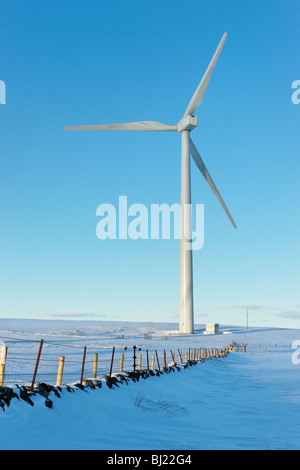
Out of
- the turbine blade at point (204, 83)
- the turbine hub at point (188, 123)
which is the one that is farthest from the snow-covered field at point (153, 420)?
the turbine hub at point (188, 123)

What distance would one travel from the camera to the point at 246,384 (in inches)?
1251

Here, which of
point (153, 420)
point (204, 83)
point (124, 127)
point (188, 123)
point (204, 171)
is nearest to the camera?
point (153, 420)

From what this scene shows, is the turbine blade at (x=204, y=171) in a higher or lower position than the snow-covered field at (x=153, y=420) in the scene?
higher

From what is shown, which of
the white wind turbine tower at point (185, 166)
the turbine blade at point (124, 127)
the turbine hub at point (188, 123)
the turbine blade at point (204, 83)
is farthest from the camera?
the turbine hub at point (188, 123)

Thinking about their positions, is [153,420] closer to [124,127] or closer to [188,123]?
[124,127]

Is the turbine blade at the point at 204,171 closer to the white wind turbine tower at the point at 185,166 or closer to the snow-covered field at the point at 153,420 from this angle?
the white wind turbine tower at the point at 185,166

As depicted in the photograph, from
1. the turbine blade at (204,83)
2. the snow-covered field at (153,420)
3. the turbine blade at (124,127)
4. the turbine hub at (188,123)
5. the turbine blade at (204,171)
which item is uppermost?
the turbine blade at (204,83)

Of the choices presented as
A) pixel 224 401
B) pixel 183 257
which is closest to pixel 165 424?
pixel 224 401

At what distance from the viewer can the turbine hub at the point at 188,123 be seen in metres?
77.2

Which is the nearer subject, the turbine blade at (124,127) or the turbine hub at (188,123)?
the turbine blade at (124,127)

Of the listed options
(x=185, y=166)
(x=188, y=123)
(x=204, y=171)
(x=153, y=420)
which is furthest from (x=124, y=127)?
(x=153, y=420)

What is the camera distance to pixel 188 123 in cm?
7688

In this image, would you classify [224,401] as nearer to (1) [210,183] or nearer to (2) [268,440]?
(2) [268,440]
